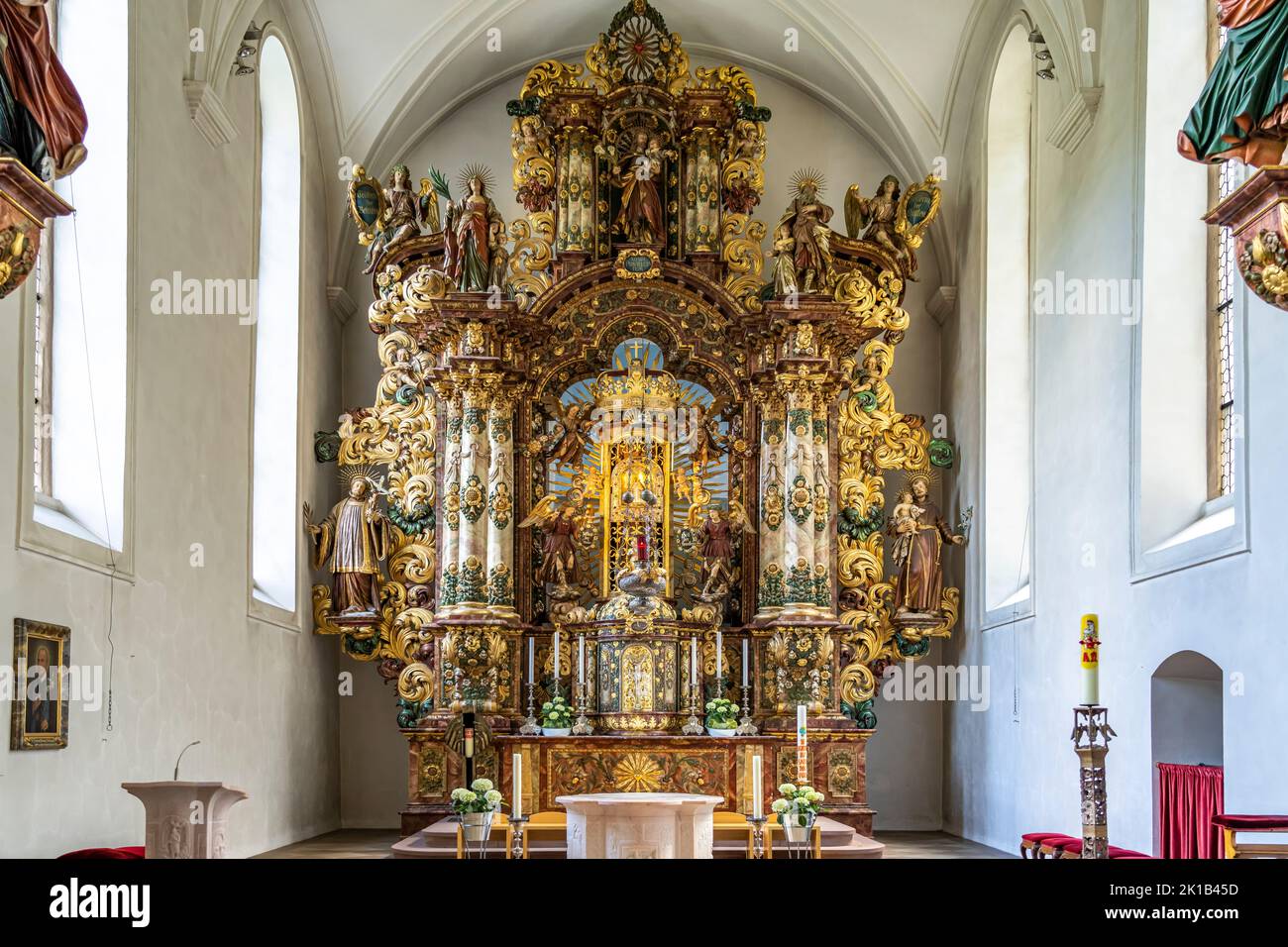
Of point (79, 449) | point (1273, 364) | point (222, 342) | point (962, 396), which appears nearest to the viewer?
point (1273, 364)

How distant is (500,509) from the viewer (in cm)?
1616

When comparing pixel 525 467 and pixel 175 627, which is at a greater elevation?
pixel 525 467

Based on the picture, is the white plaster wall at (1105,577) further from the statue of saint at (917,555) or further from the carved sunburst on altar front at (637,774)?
the carved sunburst on altar front at (637,774)

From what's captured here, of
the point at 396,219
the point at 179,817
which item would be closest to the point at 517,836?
the point at 179,817

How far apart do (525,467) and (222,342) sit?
3967mm

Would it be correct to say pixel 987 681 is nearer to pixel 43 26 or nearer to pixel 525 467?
pixel 525 467

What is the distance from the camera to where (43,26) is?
813cm

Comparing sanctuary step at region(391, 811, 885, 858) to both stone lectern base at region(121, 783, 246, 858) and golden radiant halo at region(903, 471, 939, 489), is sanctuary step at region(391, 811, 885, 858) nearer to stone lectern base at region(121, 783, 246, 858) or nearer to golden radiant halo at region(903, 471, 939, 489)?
stone lectern base at region(121, 783, 246, 858)

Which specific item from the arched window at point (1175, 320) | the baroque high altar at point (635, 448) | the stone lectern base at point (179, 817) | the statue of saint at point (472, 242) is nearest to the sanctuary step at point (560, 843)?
the baroque high altar at point (635, 448)

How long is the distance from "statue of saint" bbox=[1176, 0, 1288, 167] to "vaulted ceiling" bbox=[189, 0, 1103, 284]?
804cm

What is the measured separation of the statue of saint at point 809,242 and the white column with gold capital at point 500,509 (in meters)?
3.29

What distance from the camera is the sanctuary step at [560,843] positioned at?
1233 cm
